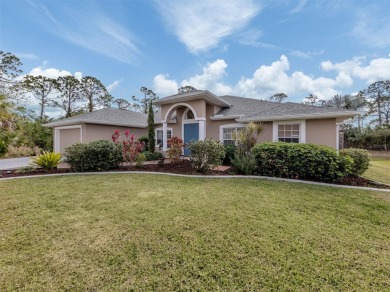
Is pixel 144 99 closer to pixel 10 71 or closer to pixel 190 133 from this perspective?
pixel 10 71

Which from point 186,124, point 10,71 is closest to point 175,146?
point 186,124

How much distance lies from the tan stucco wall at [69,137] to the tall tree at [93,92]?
16.9m

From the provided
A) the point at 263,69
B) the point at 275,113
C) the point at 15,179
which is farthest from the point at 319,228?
the point at 263,69

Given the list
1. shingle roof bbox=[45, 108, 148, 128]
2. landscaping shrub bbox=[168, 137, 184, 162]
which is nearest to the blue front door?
landscaping shrub bbox=[168, 137, 184, 162]

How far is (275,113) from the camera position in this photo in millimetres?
11109

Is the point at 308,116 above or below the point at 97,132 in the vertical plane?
above

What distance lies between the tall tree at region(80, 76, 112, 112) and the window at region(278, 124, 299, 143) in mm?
31061

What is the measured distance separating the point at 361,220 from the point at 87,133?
16.3 m

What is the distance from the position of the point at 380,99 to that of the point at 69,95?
52.8m

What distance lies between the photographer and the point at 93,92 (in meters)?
32.0

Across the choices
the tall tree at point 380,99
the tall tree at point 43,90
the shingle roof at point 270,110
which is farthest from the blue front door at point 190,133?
the tall tree at point 380,99

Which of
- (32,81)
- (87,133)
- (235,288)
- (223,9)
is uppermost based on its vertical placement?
(32,81)

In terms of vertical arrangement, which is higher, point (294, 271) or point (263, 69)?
point (263, 69)

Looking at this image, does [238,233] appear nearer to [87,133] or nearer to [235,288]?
[235,288]
